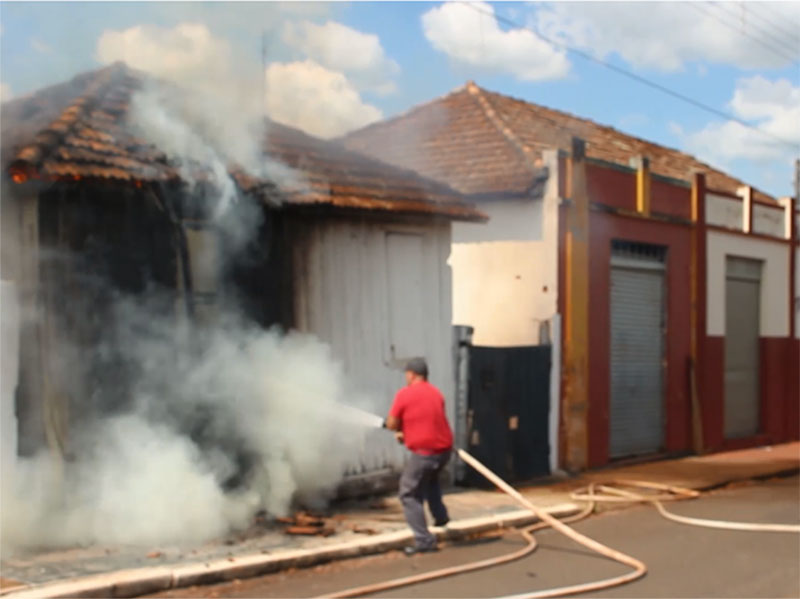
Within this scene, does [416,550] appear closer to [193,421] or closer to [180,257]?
[193,421]

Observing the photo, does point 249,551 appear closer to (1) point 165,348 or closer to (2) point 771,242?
(1) point 165,348

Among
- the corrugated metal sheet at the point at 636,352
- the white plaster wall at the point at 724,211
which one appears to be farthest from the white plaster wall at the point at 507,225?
the white plaster wall at the point at 724,211

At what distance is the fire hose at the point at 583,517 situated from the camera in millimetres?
7019

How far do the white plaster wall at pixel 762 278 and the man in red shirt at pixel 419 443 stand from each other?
10048 millimetres

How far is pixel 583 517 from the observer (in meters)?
10.3

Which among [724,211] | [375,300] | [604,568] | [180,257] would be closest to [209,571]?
[604,568]

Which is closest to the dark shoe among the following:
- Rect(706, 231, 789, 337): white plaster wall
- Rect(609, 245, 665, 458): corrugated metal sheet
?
Rect(609, 245, 665, 458): corrugated metal sheet

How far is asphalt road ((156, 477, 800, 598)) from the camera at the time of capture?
23.0ft

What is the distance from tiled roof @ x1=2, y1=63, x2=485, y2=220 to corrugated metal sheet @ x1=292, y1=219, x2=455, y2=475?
0.46 m

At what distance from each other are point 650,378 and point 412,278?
610 cm

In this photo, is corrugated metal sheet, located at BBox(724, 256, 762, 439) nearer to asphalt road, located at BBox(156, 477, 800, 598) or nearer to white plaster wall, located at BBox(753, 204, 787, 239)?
white plaster wall, located at BBox(753, 204, 787, 239)

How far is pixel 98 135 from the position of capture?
906 centimetres

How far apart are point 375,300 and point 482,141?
5657mm

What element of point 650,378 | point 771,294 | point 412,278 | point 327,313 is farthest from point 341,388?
point 771,294
